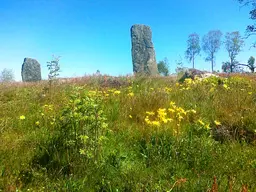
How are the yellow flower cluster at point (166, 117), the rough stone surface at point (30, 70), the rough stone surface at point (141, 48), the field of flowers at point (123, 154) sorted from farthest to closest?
the rough stone surface at point (30, 70), the rough stone surface at point (141, 48), the yellow flower cluster at point (166, 117), the field of flowers at point (123, 154)

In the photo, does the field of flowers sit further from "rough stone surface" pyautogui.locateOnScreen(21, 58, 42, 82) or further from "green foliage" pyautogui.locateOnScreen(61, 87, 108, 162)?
"rough stone surface" pyautogui.locateOnScreen(21, 58, 42, 82)

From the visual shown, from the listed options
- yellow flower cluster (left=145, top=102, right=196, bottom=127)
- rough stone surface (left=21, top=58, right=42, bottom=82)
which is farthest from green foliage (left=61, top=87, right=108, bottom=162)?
rough stone surface (left=21, top=58, right=42, bottom=82)

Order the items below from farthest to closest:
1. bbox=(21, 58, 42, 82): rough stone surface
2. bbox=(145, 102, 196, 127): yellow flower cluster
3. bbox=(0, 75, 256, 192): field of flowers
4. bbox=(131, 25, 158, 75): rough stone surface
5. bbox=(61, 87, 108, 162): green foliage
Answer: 1. bbox=(21, 58, 42, 82): rough stone surface
2. bbox=(131, 25, 158, 75): rough stone surface
3. bbox=(145, 102, 196, 127): yellow flower cluster
4. bbox=(61, 87, 108, 162): green foliage
5. bbox=(0, 75, 256, 192): field of flowers

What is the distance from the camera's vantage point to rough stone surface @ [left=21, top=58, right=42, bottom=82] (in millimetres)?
36031

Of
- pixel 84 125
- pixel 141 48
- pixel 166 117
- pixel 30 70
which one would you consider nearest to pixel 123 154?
pixel 84 125

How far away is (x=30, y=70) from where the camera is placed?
36438 millimetres

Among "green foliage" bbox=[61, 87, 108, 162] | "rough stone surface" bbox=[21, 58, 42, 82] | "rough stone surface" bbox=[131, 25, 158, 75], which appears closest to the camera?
"green foliage" bbox=[61, 87, 108, 162]

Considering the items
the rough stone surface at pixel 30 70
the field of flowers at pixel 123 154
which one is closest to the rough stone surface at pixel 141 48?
the rough stone surface at pixel 30 70

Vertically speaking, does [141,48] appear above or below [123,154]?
above

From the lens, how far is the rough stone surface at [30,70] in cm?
3603

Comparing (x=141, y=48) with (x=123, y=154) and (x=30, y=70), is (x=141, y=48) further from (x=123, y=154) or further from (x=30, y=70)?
(x=123, y=154)

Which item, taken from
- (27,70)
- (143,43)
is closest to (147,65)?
(143,43)

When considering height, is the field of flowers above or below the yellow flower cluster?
below

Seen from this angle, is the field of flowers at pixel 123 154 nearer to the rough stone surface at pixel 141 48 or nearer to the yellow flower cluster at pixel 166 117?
the yellow flower cluster at pixel 166 117
